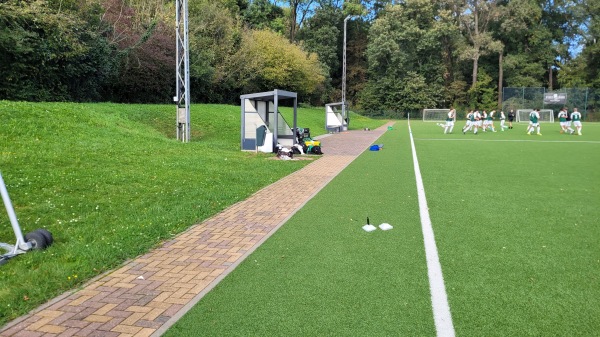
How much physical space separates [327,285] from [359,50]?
76.0 metres

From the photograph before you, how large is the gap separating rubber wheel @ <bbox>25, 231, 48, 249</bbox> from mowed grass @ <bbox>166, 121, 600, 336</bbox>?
235 cm

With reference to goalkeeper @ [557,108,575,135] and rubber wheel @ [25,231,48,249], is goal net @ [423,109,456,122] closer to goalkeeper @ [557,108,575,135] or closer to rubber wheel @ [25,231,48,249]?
goalkeeper @ [557,108,575,135]

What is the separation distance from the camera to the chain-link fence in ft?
196

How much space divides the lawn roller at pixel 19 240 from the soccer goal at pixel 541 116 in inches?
2372

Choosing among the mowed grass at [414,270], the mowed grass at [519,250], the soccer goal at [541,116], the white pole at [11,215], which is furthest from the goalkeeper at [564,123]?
the white pole at [11,215]

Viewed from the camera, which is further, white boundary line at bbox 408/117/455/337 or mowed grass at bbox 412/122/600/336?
mowed grass at bbox 412/122/600/336

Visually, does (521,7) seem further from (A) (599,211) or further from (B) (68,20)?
(A) (599,211)

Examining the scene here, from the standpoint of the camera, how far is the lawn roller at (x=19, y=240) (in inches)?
198

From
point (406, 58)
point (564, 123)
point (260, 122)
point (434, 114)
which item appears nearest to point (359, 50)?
point (406, 58)

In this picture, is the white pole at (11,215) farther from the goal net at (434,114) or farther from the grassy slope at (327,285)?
the goal net at (434,114)

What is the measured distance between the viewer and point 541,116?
58.3 meters

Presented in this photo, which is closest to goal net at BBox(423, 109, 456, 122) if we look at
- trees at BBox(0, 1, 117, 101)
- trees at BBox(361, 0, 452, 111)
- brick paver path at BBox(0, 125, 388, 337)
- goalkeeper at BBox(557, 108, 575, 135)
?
trees at BBox(361, 0, 452, 111)

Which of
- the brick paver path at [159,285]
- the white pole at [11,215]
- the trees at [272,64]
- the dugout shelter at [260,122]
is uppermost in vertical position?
the trees at [272,64]

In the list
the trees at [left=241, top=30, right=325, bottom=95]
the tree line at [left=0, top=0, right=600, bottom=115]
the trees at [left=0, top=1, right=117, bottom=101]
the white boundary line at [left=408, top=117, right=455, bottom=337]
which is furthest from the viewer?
the trees at [left=241, top=30, right=325, bottom=95]
